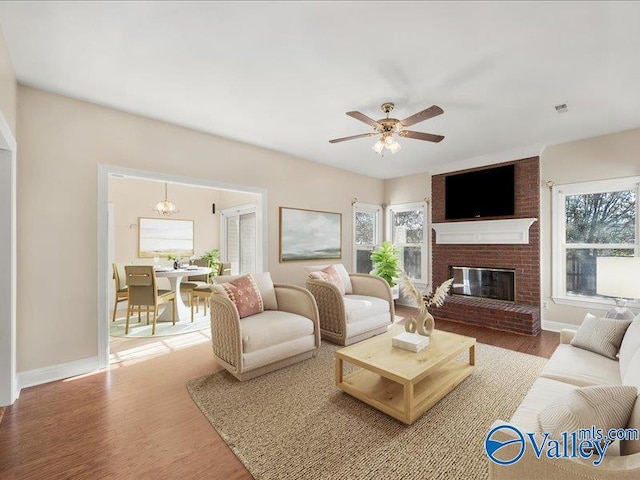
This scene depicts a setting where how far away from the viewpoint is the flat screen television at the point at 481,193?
15.0 ft

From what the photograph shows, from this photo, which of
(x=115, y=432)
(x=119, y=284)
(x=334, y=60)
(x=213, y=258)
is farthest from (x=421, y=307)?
(x=213, y=258)

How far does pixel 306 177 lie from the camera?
4.88 meters

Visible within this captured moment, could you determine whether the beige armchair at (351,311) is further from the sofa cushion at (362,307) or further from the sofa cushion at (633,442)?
the sofa cushion at (633,442)

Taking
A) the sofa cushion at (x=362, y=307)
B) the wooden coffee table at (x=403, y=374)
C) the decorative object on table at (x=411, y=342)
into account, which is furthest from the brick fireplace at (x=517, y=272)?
the decorative object on table at (x=411, y=342)

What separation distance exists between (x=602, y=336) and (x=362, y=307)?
2.16 metres

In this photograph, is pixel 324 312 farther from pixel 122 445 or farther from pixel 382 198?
pixel 382 198

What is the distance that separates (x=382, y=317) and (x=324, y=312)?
2.72ft

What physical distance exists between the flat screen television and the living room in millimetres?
249

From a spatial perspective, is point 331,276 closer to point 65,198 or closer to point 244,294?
point 244,294

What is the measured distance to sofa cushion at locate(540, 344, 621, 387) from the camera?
1.83 m

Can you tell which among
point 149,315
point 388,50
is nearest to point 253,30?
point 388,50

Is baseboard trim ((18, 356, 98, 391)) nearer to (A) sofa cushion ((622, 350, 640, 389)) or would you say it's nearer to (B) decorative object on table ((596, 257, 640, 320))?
(A) sofa cushion ((622, 350, 640, 389))

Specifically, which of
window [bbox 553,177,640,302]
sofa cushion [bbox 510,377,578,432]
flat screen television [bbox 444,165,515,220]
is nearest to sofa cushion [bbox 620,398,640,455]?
sofa cushion [bbox 510,377,578,432]

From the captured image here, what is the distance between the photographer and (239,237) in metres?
6.62
